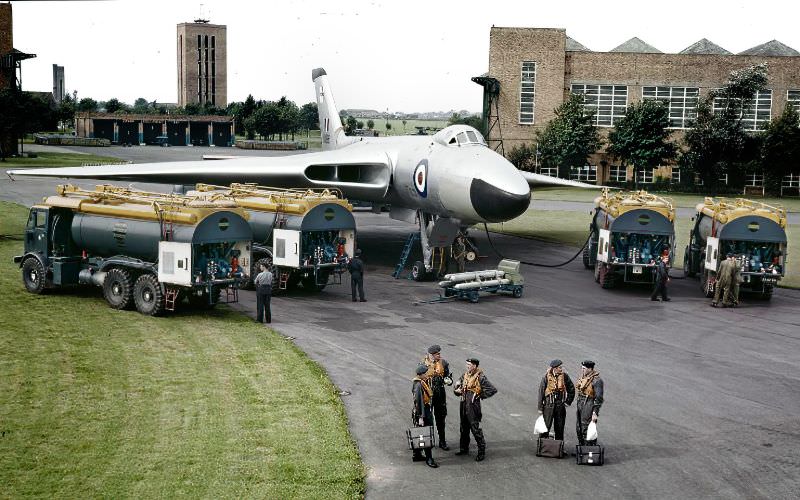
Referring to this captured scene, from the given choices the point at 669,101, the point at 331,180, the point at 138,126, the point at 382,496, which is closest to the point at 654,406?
the point at 382,496

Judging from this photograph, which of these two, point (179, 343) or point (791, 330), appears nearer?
point (179, 343)

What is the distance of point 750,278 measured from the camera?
2725 cm

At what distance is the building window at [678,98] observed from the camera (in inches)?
2963

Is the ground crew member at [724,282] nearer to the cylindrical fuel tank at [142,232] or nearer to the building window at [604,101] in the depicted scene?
the cylindrical fuel tank at [142,232]

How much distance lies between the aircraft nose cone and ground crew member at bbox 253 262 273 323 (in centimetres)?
774

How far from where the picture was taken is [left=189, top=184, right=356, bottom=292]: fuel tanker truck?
25.3 metres

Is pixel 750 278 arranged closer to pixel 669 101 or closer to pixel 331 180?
pixel 331 180

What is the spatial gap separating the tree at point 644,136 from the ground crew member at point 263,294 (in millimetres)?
53386

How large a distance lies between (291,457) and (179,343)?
24.0ft

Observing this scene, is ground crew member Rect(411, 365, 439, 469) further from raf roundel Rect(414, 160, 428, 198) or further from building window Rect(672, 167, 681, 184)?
building window Rect(672, 167, 681, 184)

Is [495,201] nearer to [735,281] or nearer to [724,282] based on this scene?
Result: [724,282]

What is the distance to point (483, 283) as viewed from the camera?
2620 cm

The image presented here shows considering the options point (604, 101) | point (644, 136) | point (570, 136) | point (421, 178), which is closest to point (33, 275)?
point (421, 178)

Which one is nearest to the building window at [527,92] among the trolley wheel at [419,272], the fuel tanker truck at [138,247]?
the trolley wheel at [419,272]
